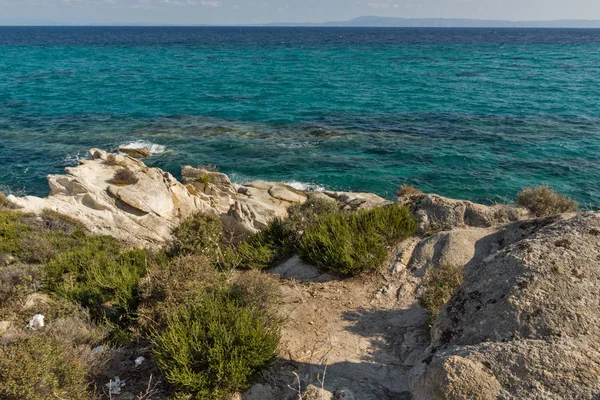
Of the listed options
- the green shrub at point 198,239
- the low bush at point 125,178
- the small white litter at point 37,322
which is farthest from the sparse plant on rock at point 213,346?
the low bush at point 125,178

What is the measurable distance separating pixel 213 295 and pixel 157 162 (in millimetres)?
21929

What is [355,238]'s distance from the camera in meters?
10.0

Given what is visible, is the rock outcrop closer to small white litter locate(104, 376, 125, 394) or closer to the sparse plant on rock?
the sparse plant on rock

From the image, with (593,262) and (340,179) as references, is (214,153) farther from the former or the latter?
(593,262)

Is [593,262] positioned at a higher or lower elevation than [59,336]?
higher

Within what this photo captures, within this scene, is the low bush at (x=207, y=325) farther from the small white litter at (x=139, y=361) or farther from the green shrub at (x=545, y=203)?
the green shrub at (x=545, y=203)

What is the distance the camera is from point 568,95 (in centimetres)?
4528

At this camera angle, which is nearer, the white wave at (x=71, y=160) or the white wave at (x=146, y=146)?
the white wave at (x=71, y=160)

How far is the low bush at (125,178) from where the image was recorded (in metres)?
18.8

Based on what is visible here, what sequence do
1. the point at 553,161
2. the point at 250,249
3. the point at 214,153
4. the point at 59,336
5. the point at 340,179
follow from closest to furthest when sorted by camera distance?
the point at 59,336, the point at 250,249, the point at 340,179, the point at 553,161, the point at 214,153

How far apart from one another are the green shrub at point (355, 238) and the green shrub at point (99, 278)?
3.71 meters

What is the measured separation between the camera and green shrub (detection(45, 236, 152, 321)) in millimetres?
8312

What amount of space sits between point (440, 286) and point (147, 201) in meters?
12.5

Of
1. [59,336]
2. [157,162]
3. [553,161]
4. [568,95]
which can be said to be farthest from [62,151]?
[568,95]
